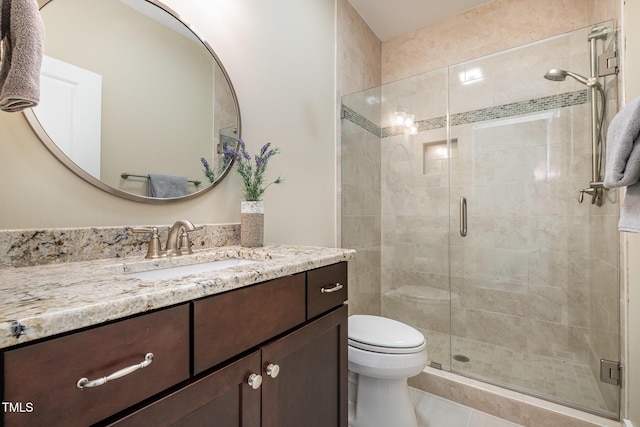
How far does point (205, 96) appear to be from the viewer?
4.01 feet

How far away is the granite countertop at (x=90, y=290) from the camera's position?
39 cm

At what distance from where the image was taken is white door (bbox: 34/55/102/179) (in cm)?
82

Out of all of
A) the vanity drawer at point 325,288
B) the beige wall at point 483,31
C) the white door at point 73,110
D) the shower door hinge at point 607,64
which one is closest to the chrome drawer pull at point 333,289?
the vanity drawer at point 325,288

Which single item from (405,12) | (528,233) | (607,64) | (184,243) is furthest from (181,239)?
(405,12)

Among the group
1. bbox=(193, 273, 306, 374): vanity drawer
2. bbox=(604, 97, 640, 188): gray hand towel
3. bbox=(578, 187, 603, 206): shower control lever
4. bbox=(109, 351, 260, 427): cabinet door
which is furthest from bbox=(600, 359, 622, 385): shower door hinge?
bbox=(109, 351, 260, 427): cabinet door

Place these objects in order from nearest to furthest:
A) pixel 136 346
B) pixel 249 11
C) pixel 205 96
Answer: pixel 136 346 → pixel 205 96 → pixel 249 11

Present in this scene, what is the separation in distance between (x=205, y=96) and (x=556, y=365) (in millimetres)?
2533

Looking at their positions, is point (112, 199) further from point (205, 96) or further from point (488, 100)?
point (488, 100)

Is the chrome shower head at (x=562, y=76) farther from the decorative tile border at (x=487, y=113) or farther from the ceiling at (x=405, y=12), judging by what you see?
the ceiling at (x=405, y=12)

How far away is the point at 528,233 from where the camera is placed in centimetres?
199

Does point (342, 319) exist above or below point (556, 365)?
above

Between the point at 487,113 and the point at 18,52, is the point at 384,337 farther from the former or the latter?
the point at 487,113

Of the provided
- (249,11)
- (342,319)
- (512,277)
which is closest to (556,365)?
(512,277)

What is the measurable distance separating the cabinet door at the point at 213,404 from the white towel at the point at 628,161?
1284 millimetres
